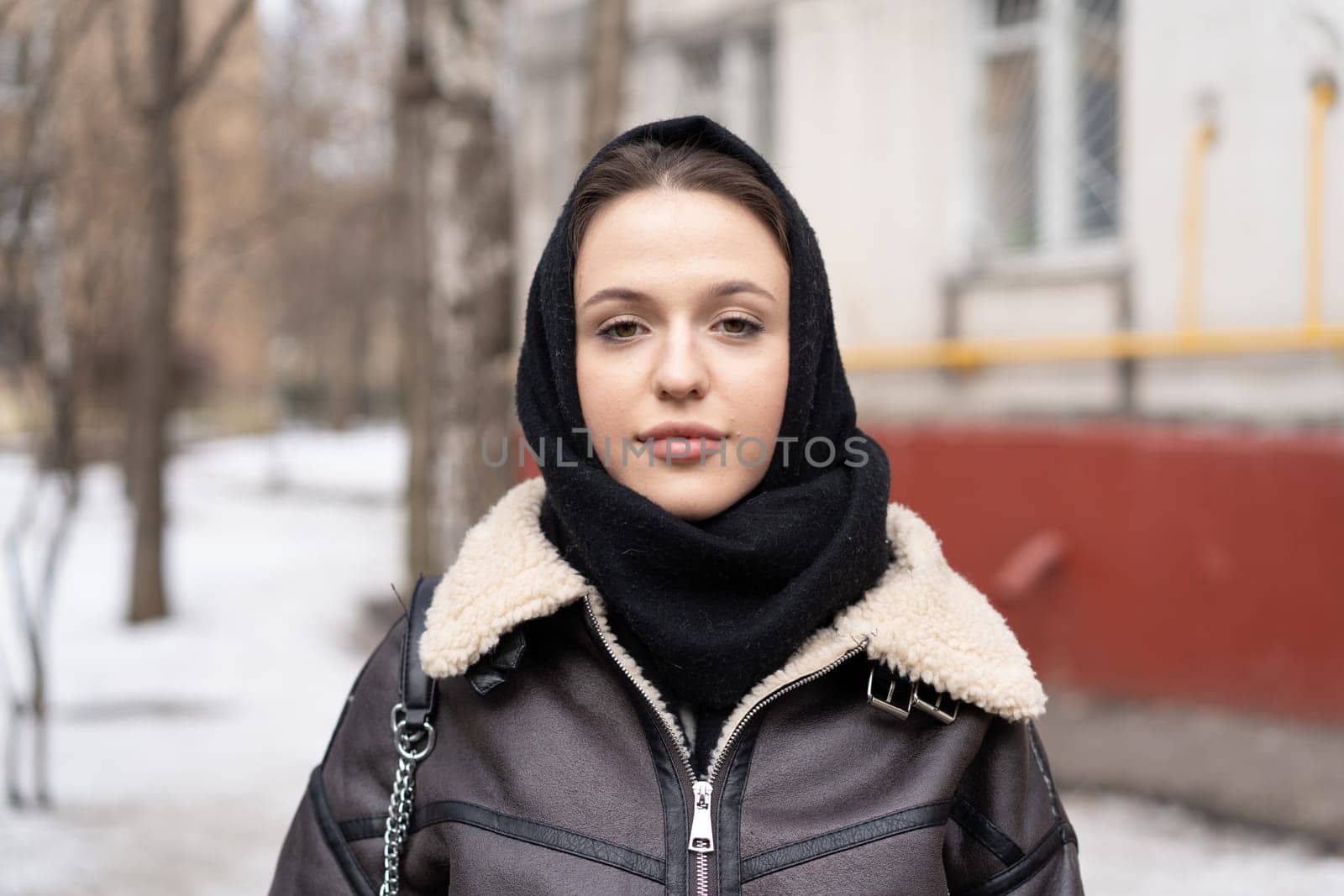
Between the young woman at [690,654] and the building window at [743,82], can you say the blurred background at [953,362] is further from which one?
the young woman at [690,654]

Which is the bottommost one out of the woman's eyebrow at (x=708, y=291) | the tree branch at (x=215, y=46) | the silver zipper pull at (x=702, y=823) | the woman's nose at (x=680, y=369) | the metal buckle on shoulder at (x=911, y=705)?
the silver zipper pull at (x=702, y=823)

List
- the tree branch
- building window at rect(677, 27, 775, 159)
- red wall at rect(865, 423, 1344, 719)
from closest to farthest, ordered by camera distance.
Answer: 1. the tree branch
2. red wall at rect(865, 423, 1344, 719)
3. building window at rect(677, 27, 775, 159)

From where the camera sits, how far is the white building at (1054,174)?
16.2ft

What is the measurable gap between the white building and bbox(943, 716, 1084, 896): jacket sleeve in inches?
163

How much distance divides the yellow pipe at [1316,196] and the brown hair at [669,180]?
4305mm

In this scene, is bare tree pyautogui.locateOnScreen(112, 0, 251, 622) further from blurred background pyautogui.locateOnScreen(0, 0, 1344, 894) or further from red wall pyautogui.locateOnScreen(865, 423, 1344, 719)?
red wall pyautogui.locateOnScreen(865, 423, 1344, 719)

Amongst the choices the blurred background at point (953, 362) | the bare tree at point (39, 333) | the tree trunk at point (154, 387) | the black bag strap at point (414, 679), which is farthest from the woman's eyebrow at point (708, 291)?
the tree trunk at point (154, 387)

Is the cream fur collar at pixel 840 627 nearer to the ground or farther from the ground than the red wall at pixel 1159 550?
farther from the ground

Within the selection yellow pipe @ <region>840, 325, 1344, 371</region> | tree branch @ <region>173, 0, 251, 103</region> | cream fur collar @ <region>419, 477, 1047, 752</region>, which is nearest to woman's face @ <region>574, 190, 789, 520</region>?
cream fur collar @ <region>419, 477, 1047, 752</region>

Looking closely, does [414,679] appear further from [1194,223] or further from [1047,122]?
[1047,122]

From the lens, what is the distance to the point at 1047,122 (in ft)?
19.1

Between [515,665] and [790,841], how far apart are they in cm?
40

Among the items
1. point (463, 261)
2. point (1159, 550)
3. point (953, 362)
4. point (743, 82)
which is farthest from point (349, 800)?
point (743, 82)

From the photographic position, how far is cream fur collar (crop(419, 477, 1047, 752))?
1367 millimetres
